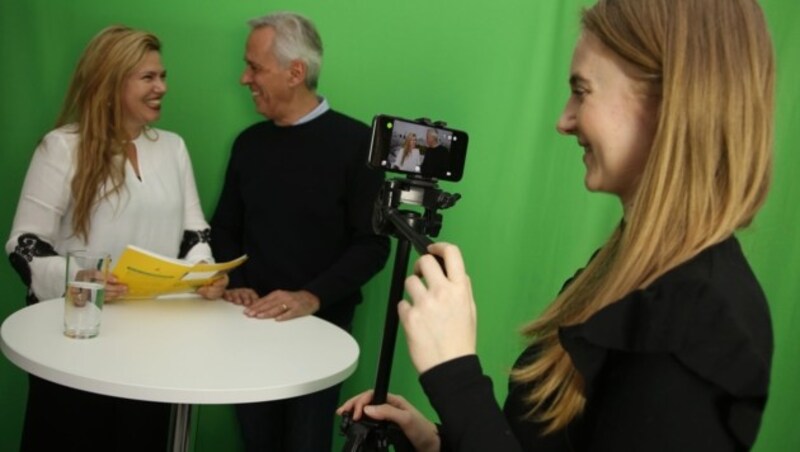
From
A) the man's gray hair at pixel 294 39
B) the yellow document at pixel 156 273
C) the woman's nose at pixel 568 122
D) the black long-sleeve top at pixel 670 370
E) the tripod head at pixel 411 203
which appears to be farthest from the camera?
the man's gray hair at pixel 294 39

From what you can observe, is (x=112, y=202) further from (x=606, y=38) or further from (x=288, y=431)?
(x=606, y=38)

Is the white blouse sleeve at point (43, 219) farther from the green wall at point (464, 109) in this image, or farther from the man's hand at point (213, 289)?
the green wall at point (464, 109)

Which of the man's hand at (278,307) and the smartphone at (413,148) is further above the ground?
the smartphone at (413,148)

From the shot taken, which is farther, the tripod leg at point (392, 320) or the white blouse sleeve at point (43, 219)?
the white blouse sleeve at point (43, 219)

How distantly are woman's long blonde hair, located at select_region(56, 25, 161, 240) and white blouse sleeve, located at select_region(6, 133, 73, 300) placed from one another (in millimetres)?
39

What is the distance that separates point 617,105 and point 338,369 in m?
0.81

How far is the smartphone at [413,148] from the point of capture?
3.98 ft

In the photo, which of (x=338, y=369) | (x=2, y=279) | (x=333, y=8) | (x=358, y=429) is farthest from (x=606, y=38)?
(x=2, y=279)

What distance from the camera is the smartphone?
121 centimetres

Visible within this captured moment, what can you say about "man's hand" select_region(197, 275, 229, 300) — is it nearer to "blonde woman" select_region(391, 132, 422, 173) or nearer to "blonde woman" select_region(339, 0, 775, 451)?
"blonde woman" select_region(391, 132, 422, 173)

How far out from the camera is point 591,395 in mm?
804

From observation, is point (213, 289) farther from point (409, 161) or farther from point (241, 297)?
point (409, 161)

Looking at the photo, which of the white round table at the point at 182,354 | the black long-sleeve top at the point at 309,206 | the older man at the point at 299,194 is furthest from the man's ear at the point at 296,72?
the white round table at the point at 182,354

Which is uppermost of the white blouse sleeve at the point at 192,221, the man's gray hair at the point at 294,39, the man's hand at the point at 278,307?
the man's gray hair at the point at 294,39
